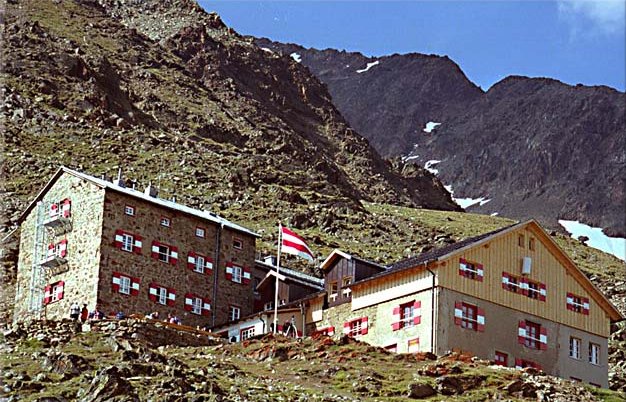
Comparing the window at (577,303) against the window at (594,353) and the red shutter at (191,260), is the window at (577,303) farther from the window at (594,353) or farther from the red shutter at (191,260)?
the red shutter at (191,260)

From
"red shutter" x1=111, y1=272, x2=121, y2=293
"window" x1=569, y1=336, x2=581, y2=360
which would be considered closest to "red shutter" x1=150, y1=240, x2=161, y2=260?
"red shutter" x1=111, y1=272, x2=121, y2=293

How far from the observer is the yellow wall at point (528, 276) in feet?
250

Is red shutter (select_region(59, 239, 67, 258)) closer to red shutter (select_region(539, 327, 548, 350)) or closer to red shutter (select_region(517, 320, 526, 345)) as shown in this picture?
red shutter (select_region(517, 320, 526, 345))

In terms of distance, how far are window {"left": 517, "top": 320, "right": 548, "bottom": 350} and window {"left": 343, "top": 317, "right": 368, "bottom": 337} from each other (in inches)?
339

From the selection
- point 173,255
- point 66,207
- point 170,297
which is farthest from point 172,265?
point 66,207

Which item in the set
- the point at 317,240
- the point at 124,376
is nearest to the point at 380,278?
the point at 124,376

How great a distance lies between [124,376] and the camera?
173 ft

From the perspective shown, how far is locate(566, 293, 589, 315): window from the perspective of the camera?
82250 millimetres

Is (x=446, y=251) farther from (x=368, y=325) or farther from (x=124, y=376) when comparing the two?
(x=124, y=376)

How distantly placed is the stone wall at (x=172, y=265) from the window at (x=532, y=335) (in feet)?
67.5

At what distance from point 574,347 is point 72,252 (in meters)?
30.6

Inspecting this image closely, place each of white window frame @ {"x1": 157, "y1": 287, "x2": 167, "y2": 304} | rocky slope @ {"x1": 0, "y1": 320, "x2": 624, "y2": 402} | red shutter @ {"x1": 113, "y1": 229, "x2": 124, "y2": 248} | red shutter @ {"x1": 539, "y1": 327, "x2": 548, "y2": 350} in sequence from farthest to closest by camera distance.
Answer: white window frame @ {"x1": 157, "y1": 287, "x2": 167, "y2": 304} → red shutter @ {"x1": 113, "y1": 229, "x2": 124, "y2": 248} → red shutter @ {"x1": 539, "y1": 327, "x2": 548, "y2": 350} → rocky slope @ {"x1": 0, "y1": 320, "x2": 624, "y2": 402}

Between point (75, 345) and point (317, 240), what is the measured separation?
79.9 metres

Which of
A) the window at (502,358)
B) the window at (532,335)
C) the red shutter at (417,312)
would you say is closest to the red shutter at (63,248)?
the red shutter at (417,312)
